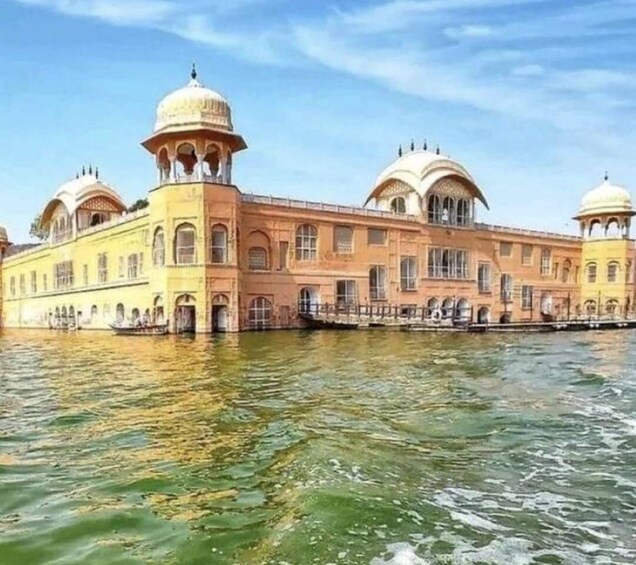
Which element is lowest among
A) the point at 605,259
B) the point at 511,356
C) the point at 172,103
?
the point at 511,356

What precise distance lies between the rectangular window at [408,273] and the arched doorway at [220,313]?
11031 millimetres

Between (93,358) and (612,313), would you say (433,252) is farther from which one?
(93,358)

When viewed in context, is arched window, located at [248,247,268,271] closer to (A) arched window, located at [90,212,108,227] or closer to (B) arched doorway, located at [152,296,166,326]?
(B) arched doorway, located at [152,296,166,326]

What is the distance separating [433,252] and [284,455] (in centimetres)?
2983

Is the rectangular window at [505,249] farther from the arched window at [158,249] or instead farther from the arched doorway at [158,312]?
the arched doorway at [158,312]

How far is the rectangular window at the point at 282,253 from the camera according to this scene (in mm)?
28562

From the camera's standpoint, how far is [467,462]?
5.34 meters

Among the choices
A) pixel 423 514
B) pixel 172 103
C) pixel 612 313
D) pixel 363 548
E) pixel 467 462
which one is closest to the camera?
pixel 363 548

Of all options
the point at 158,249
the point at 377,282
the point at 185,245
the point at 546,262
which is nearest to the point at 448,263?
the point at 377,282

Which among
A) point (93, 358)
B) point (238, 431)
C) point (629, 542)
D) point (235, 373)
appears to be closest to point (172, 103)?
point (93, 358)

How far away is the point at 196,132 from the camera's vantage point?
84.4ft

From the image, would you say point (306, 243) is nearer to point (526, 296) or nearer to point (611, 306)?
point (526, 296)

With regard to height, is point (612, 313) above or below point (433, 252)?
below

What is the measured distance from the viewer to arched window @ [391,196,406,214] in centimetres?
3563
